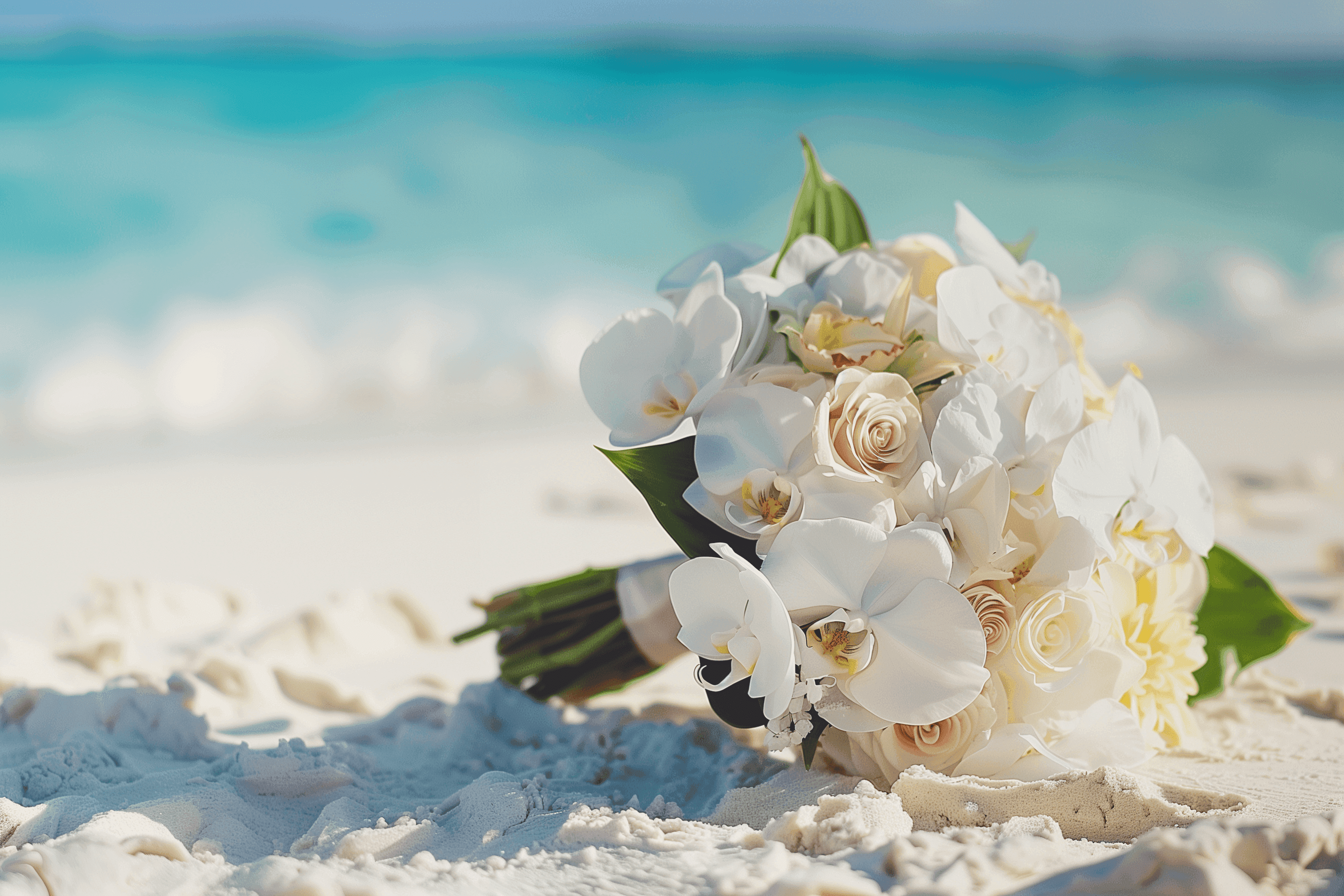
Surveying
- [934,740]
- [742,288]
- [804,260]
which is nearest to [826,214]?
[804,260]

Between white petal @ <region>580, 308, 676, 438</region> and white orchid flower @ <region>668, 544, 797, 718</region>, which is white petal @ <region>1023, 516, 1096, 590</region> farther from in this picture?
white petal @ <region>580, 308, 676, 438</region>

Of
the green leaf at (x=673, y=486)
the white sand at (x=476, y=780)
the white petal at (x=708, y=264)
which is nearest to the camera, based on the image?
the white sand at (x=476, y=780)

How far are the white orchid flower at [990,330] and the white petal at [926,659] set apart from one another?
21cm

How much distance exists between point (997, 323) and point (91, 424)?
184 inches

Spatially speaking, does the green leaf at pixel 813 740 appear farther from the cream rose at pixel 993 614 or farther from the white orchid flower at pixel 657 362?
the white orchid flower at pixel 657 362

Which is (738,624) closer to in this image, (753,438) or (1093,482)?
(753,438)

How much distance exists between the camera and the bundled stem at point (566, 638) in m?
1.14

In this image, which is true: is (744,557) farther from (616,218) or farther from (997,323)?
(616,218)

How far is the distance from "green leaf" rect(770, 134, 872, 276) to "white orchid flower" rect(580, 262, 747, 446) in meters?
0.22

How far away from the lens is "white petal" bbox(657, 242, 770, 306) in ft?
3.22

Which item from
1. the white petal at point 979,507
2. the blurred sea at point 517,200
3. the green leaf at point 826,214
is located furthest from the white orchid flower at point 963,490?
the blurred sea at point 517,200

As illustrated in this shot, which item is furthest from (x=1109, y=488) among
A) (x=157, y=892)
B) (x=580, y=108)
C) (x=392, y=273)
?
(x=580, y=108)

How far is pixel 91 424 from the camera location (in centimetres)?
443

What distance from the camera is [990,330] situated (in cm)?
81
